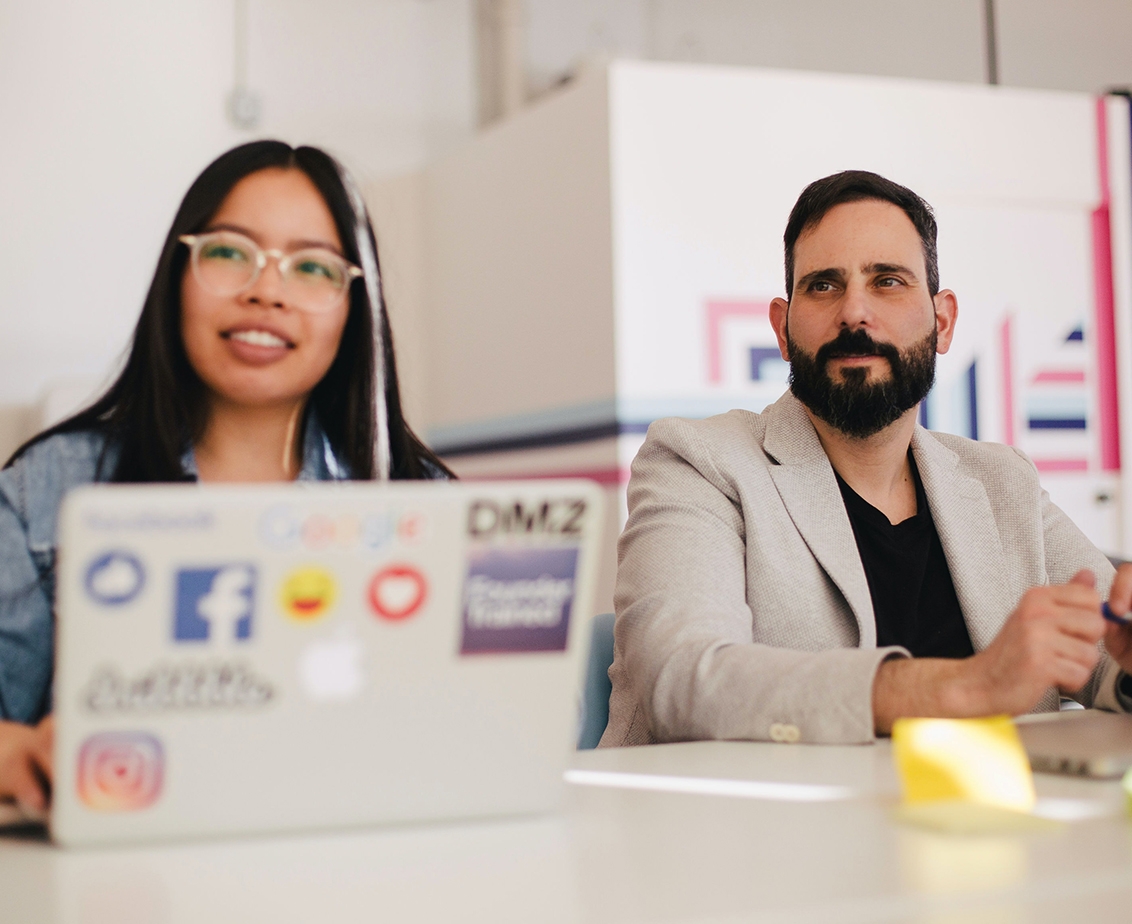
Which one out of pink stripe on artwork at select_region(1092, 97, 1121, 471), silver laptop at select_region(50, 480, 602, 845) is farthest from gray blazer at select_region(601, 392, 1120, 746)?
pink stripe on artwork at select_region(1092, 97, 1121, 471)

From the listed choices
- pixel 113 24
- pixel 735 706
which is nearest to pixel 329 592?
pixel 735 706

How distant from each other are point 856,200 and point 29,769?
4.82 ft

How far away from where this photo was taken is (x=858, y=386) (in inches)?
71.8

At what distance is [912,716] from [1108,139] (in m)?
4.16

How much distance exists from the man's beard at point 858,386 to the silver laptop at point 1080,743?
0.56 m

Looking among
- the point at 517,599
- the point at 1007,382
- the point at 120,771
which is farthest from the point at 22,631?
the point at 1007,382

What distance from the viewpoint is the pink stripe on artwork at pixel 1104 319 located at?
4.70 m

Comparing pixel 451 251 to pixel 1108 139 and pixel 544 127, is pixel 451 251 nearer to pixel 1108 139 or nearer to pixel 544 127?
pixel 544 127

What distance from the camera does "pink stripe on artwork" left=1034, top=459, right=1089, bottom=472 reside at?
4.59m

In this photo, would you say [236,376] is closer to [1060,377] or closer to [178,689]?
[178,689]

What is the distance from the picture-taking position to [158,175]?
484 cm

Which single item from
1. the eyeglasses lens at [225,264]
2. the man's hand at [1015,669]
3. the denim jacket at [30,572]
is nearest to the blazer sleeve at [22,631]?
the denim jacket at [30,572]

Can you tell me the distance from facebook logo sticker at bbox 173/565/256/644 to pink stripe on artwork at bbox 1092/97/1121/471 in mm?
4536

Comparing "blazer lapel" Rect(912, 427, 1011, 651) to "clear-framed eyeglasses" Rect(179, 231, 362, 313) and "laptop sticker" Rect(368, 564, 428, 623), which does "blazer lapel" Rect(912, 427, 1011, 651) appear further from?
"laptop sticker" Rect(368, 564, 428, 623)
